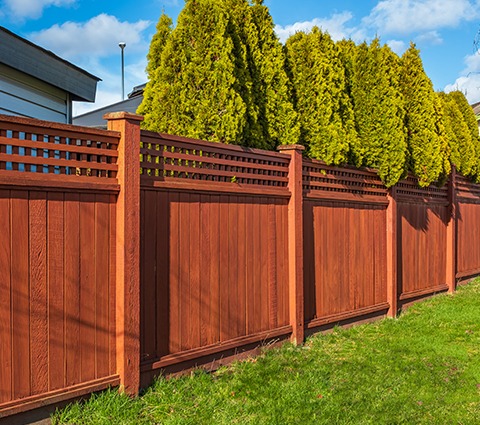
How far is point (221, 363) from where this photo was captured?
5.02 metres

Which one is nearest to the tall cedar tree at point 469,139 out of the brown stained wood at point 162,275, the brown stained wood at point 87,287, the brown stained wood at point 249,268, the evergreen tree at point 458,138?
the evergreen tree at point 458,138

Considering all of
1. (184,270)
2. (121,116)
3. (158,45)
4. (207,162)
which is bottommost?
(184,270)

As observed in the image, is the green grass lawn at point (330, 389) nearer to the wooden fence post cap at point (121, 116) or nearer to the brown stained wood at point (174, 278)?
the brown stained wood at point (174, 278)

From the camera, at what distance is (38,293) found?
136 inches

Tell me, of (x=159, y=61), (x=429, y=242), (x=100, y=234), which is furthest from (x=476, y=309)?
(x=100, y=234)

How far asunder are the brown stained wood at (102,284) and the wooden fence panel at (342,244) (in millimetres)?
2908

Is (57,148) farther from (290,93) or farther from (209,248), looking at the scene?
(290,93)

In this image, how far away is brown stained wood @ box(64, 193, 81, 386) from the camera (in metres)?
3.64

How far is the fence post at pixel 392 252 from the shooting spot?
26.0 ft

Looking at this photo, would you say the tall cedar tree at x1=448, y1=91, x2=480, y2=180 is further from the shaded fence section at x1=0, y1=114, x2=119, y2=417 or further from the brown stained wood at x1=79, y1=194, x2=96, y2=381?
the brown stained wood at x1=79, y1=194, x2=96, y2=381

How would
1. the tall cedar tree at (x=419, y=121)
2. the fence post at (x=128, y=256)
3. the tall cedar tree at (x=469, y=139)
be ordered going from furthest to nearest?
the tall cedar tree at (x=469, y=139) → the tall cedar tree at (x=419, y=121) → the fence post at (x=128, y=256)

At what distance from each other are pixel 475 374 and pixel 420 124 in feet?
15.0

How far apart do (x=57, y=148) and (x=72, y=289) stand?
0.94 m

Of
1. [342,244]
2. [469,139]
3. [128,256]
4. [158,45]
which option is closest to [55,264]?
[128,256]
